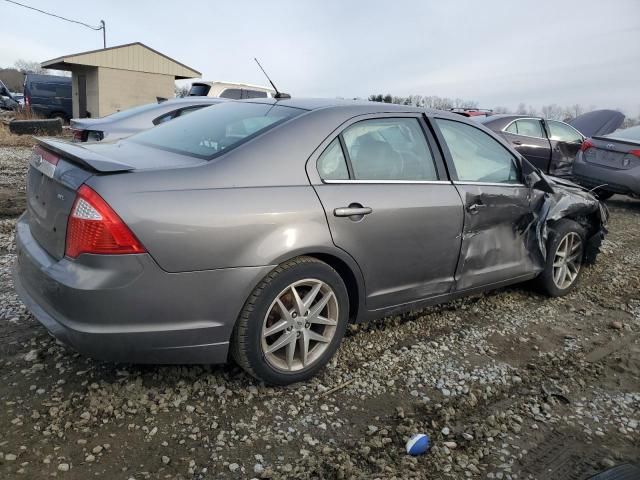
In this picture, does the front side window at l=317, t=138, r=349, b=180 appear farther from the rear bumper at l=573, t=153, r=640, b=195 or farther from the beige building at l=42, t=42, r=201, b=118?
the beige building at l=42, t=42, r=201, b=118

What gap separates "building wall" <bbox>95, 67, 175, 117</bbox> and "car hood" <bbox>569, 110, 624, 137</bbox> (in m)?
16.6

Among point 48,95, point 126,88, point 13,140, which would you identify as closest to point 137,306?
point 13,140

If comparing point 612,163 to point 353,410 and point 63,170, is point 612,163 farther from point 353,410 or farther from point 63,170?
point 63,170

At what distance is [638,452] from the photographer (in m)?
2.46

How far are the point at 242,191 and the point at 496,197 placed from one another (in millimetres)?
2021

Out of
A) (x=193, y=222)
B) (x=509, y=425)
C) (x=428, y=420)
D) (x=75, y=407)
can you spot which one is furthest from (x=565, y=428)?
(x=75, y=407)

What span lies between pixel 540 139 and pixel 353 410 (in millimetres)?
8563

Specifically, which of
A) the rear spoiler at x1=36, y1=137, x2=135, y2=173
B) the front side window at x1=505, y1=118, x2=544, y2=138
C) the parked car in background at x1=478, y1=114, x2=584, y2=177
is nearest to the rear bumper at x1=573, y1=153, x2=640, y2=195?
the parked car in background at x1=478, y1=114, x2=584, y2=177

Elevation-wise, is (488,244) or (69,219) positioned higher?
(69,219)

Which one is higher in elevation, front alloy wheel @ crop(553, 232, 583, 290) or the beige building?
the beige building

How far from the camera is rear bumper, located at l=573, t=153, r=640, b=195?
788 centimetres

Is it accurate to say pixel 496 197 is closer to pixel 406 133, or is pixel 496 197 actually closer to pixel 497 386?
pixel 406 133

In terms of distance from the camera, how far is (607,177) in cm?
817

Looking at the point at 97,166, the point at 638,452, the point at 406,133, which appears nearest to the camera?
the point at 97,166
